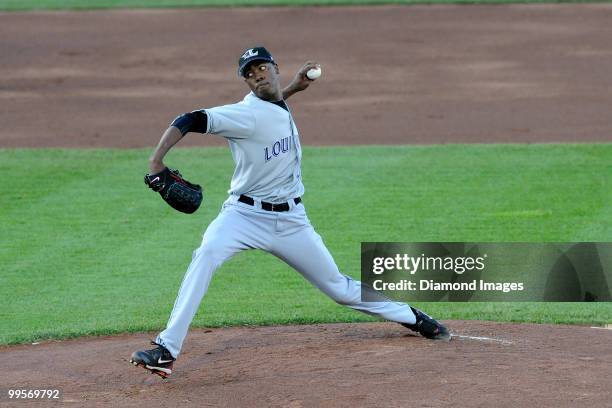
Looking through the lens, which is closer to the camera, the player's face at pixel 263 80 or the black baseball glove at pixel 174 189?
the black baseball glove at pixel 174 189

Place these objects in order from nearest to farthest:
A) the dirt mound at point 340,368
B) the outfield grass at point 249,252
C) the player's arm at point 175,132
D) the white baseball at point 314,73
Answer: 1. the dirt mound at point 340,368
2. the player's arm at point 175,132
3. the white baseball at point 314,73
4. the outfield grass at point 249,252

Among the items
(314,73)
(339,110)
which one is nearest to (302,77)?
(314,73)

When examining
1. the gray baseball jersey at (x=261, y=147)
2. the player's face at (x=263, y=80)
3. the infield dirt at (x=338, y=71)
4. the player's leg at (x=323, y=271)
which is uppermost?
the infield dirt at (x=338, y=71)

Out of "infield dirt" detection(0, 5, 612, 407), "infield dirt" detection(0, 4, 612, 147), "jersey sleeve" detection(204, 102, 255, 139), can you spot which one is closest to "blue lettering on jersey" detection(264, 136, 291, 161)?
"jersey sleeve" detection(204, 102, 255, 139)

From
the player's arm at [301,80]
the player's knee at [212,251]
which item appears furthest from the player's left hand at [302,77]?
the player's knee at [212,251]

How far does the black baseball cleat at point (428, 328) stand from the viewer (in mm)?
7016

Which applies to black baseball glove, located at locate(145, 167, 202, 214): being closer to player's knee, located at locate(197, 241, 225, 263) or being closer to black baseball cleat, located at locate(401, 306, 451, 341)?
player's knee, located at locate(197, 241, 225, 263)

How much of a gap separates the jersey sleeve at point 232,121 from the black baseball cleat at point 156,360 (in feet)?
3.94

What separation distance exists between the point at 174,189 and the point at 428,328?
182 centimetres

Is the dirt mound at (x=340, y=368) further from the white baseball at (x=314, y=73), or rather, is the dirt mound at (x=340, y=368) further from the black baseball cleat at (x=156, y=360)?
the white baseball at (x=314, y=73)

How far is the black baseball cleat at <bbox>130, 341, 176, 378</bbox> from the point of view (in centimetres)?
624

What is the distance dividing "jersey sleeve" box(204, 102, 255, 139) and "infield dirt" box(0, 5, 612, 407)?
131 centimetres

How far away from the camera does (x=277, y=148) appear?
6.56 m

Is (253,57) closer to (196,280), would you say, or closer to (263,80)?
(263,80)
